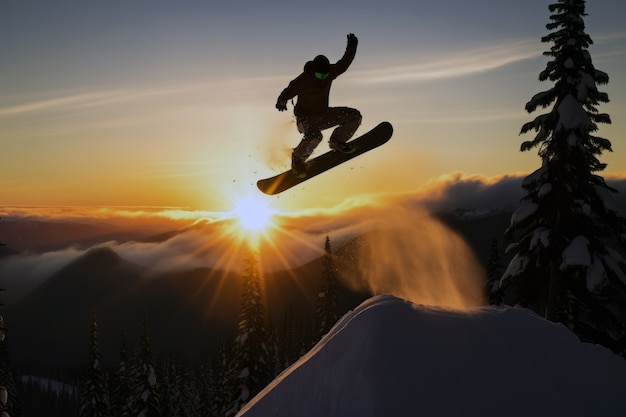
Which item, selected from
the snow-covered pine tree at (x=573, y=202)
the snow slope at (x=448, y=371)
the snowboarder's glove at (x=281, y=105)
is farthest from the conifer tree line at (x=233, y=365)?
the snow slope at (x=448, y=371)

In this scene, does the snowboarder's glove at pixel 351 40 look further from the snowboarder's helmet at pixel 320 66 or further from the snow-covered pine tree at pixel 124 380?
the snow-covered pine tree at pixel 124 380

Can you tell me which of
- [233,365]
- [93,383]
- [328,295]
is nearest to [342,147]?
[233,365]

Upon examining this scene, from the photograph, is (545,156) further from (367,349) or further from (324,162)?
(367,349)

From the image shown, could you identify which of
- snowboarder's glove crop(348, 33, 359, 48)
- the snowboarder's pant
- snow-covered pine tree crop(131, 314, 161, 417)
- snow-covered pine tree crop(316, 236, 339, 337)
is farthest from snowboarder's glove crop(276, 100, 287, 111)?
snow-covered pine tree crop(131, 314, 161, 417)

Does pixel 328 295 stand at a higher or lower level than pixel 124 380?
higher

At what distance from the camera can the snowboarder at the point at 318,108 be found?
965 centimetres

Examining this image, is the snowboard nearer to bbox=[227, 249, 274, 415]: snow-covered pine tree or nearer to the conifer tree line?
the conifer tree line

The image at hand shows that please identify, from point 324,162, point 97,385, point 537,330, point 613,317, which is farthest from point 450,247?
point 97,385

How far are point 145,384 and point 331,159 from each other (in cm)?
2479

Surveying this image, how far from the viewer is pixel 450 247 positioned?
3062cm

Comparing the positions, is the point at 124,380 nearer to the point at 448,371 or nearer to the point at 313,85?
the point at 313,85

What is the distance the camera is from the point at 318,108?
34.2 ft

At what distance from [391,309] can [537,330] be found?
7.27 ft

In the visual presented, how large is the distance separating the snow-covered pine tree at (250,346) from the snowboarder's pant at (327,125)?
18038mm
